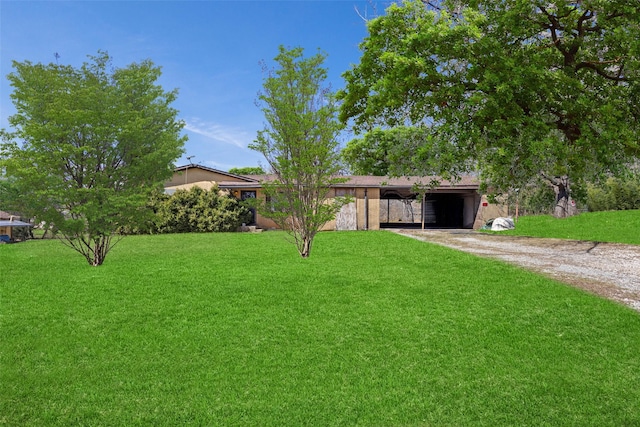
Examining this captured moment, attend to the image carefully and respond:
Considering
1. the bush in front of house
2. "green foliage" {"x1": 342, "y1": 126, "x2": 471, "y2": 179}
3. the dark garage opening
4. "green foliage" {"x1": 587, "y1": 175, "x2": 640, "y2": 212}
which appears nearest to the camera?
"green foliage" {"x1": 342, "y1": 126, "x2": 471, "y2": 179}

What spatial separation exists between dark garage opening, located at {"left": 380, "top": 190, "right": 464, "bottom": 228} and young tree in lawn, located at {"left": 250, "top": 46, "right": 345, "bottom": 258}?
21788 mm

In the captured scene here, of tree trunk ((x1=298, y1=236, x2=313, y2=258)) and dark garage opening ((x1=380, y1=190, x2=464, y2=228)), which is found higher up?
dark garage opening ((x1=380, y1=190, x2=464, y2=228))

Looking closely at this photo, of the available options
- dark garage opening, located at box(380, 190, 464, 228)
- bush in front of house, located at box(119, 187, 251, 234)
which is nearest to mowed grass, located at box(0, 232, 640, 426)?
bush in front of house, located at box(119, 187, 251, 234)

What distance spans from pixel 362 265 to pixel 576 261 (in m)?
7.32

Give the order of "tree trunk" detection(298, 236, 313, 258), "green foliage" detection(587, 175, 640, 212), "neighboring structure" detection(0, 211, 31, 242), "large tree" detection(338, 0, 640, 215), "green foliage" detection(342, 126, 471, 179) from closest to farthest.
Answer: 1. "large tree" detection(338, 0, 640, 215)
2. "green foliage" detection(342, 126, 471, 179)
3. "tree trunk" detection(298, 236, 313, 258)
4. "neighboring structure" detection(0, 211, 31, 242)
5. "green foliage" detection(587, 175, 640, 212)

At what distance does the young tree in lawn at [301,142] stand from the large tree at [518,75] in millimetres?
3739

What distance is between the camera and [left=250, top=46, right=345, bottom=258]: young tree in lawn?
45.9ft

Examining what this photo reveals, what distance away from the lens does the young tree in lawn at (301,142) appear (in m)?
14.0

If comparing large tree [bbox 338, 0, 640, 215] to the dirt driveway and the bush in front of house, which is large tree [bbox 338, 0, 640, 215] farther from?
the bush in front of house

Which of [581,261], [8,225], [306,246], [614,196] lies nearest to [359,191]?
[306,246]

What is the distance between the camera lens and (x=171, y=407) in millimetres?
4727

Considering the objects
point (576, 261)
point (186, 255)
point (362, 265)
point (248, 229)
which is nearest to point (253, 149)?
point (186, 255)

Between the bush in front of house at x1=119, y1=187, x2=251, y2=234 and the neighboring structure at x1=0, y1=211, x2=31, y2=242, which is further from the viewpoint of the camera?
the bush in front of house at x1=119, y1=187, x2=251, y2=234

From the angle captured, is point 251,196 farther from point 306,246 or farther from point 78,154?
point 78,154
